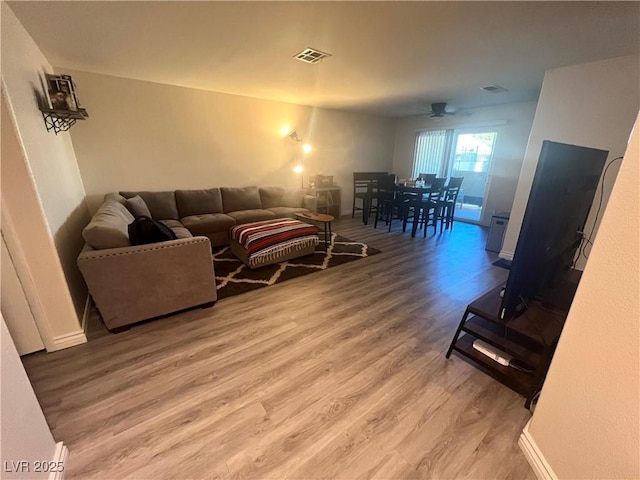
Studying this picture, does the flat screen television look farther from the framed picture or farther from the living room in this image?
the framed picture

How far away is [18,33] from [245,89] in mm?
2456

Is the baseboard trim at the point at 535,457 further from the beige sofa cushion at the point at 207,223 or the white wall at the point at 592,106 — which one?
the beige sofa cushion at the point at 207,223

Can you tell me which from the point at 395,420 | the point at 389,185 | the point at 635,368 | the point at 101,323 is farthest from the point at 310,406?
the point at 389,185

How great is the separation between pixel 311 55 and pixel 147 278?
254 cm

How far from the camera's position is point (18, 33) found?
1.90 m

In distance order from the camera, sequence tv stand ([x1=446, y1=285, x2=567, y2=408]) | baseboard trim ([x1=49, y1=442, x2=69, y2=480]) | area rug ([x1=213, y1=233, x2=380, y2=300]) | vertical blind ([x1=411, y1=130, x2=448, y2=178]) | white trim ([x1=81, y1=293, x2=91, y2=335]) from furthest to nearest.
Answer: vertical blind ([x1=411, y1=130, x2=448, y2=178]), area rug ([x1=213, y1=233, x2=380, y2=300]), white trim ([x1=81, y1=293, x2=91, y2=335]), tv stand ([x1=446, y1=285, x2=567, y2=408]), baseboard trim ([x1=49, y1=442, x2=69, y2=480])

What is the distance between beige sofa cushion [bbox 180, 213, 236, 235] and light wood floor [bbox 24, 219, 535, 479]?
5.34 ft

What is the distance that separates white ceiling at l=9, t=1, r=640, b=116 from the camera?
176 centimetres

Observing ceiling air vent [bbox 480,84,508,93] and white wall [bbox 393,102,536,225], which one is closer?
ceiling air vent [bbox 480,84,508,93]

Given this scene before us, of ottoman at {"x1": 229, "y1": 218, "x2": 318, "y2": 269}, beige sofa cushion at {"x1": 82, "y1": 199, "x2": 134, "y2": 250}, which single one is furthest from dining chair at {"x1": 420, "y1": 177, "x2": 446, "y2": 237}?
beige sofa cushion at {"x1": 82, "y1": 199, "x2": 134, "y2": 250}

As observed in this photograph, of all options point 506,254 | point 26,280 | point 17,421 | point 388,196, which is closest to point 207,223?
point 26,280

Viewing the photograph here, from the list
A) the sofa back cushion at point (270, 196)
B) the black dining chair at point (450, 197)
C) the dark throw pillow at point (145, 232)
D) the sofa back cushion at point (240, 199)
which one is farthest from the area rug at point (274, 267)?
the black dining chair at point (450, 197)

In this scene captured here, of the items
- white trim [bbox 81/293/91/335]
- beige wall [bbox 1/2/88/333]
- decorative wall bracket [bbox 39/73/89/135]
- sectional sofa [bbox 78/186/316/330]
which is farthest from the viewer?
decorative wall bracket [bbox 39/73/89/135]

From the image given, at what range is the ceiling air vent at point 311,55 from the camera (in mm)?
2461
